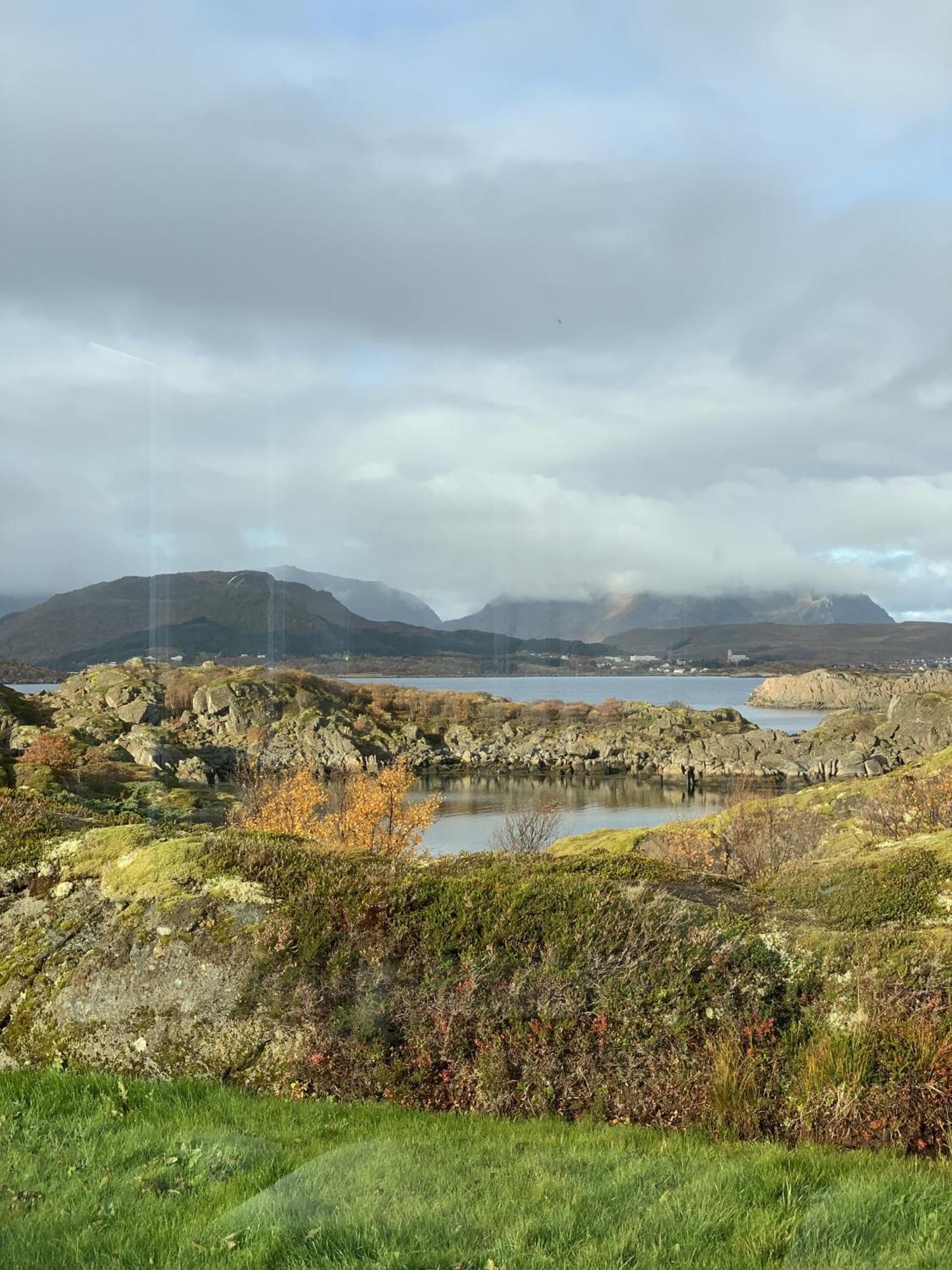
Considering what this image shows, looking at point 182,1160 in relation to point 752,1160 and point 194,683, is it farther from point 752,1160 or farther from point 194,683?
point 194,683

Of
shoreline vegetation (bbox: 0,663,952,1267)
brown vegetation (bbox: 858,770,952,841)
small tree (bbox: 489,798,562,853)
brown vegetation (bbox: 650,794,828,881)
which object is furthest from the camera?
small tree (bbox: 489,798,562,853)

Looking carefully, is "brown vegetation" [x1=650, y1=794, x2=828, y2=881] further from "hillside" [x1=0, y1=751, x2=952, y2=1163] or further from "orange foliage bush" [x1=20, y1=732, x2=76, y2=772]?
"orange foliage bush" [x1=20, y1=732, x2=76, y2=772]

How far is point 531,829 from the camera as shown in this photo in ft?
207

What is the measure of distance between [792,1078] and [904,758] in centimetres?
12704

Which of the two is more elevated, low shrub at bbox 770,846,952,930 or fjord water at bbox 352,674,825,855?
low shrub at bbox 770,846,952,930

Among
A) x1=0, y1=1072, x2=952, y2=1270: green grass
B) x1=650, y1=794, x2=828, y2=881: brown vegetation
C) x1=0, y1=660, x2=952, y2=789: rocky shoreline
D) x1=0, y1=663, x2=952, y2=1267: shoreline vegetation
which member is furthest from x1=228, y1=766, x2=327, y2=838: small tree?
x1=0, y1=1072, x2=952, y2=1270: green grass

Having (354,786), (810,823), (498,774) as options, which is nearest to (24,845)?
(810,823)

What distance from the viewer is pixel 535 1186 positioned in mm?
4922

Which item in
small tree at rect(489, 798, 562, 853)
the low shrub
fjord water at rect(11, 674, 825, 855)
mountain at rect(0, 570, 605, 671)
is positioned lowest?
fjord water at rect(11, 674, 825, 855)

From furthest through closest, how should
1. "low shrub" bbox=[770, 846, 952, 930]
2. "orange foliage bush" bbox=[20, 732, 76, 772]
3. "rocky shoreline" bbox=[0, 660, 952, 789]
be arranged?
"rocky shoreline" bbox=[0, 660, 952, 789]
"orange foliage bush" bbox=[20, 732, 76, 772]
"low shrub" bbox=[770, 846, 952, 930]

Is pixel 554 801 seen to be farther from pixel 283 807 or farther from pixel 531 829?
pixel 283 807

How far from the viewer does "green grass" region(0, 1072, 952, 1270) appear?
4301mm

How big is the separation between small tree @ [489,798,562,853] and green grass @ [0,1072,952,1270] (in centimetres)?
4284

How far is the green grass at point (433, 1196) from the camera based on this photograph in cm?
430
